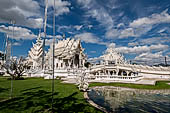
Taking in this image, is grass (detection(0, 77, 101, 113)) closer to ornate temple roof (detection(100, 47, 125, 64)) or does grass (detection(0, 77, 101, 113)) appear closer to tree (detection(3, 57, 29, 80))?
tree (detection(3, 57, 29, 80))

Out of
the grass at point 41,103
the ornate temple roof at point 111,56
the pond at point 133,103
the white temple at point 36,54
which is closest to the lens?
the grass at point 41,103

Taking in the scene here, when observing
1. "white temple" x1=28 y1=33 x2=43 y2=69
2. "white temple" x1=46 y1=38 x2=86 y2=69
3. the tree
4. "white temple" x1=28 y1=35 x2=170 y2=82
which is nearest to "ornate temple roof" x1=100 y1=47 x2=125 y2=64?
"white temple" x1=28 y1=35 x2=170 y2=82

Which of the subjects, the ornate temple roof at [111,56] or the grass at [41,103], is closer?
the grass at [41,103]

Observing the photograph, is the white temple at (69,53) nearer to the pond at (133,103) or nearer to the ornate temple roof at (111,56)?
the ornate temple roof at (111,56)

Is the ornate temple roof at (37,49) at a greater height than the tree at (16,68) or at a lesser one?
greater

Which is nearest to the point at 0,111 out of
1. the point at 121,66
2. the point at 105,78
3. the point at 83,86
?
the point at 83,86

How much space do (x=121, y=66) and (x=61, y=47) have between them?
24.9 meters

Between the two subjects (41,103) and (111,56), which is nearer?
(41,103)

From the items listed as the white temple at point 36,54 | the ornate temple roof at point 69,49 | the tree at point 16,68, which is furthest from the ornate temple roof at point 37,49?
the tree at point 16,68

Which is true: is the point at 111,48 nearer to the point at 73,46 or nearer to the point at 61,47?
the point at 73,46

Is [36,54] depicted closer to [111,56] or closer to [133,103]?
[111,56]

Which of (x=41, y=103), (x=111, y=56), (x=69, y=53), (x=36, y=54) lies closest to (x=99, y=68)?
(x=111, y=56)

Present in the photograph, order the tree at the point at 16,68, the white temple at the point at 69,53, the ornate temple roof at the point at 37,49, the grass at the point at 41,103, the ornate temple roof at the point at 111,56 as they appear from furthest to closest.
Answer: the ornate temple roof at the point at 37,49
the white temple at the point at 69,53
the ornate temple roof at the point at 111,56
the tree at the point at 16,68
the grass at the point at 41,103

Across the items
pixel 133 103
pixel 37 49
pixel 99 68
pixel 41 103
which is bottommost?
pixel 133 103
